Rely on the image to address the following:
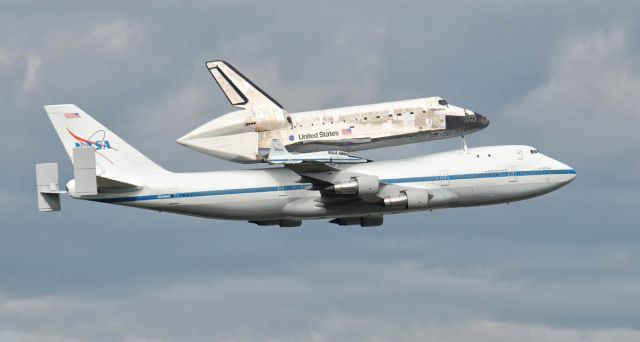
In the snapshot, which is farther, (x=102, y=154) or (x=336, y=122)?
(x=102, y=154)

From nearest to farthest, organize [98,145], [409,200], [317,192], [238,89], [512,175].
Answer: [238,89] < [409,200] < [317,192] < [98,145] < [512,175]

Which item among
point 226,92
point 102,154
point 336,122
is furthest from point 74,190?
point 336,122

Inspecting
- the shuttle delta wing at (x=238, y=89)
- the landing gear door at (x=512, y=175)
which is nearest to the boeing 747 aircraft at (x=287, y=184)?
the landing gear door at (x=512, y=175)

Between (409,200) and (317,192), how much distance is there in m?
5.89

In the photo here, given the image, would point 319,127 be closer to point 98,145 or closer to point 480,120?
point 480,120

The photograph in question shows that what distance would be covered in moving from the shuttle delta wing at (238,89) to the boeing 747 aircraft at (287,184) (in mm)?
4664

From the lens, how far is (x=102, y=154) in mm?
86750

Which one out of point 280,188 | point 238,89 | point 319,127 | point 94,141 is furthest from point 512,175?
point 94,141

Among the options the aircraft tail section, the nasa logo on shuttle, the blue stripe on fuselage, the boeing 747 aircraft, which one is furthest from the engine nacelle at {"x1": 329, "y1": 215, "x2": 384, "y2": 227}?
the nasa logo on shuttle

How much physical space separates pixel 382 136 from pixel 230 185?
445 inches

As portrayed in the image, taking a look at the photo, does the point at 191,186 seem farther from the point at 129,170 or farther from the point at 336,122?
the point at 336,122

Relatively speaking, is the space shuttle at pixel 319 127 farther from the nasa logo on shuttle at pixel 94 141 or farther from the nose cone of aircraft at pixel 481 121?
the nasa logo on shuttle at pixel 94 141

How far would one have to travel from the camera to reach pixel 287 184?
281ft

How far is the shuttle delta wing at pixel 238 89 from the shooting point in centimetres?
8062
